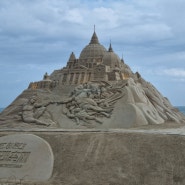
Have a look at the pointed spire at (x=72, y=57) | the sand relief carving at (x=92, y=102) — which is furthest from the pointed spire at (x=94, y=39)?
the sand relief carving at (x=92, y=102)

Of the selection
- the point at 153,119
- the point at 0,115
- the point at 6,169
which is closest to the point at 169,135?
the point at 153,119

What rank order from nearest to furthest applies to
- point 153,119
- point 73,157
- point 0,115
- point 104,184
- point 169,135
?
point 104,184
point 73,157
point 169,135
point 153,119
point 0,115

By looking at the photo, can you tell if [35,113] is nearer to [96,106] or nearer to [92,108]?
[92,108]

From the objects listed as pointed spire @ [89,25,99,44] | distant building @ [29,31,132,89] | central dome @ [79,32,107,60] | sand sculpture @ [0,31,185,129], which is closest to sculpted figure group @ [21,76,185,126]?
sand sculpture @ [0,31,185,129]

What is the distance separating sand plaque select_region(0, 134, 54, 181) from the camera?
10.7 m

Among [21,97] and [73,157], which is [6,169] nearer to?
[73,157]

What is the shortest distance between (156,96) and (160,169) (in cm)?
1240

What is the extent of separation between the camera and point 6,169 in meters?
11.0

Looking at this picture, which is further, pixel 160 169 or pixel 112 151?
pixel 112 151

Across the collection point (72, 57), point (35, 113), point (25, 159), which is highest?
point (72, 57)

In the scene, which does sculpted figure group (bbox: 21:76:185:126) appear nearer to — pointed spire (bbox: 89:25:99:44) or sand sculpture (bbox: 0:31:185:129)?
sand sculpture (bbox: 0:31:185:129)

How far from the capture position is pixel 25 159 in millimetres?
11273

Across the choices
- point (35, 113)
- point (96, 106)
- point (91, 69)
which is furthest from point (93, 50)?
point (96, 106)

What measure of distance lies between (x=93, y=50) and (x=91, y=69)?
668 cm
